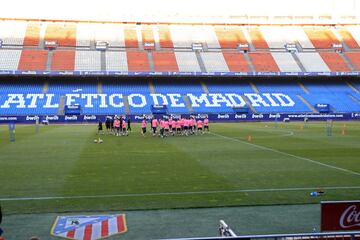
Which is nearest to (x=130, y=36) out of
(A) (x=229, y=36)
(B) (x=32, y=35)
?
(B) (x=32, y=35)

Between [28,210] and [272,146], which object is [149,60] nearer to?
[272,146]

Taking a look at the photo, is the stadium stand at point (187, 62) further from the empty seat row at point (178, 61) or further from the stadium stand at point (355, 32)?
the stadium stand at point (355, 32)

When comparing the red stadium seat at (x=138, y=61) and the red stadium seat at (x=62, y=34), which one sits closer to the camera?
the red stadium seat at (x=138, y=61)

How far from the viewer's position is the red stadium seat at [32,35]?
71875 mm

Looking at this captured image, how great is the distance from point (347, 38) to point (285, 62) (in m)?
15.1

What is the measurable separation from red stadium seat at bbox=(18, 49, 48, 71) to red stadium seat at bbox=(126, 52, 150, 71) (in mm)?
12380

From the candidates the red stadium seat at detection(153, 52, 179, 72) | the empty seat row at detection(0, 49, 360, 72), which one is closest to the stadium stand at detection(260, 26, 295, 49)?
the empty seat row at detection(0, 49, 360, 72)

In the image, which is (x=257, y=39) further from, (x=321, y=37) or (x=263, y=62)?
(x=321, y=37)

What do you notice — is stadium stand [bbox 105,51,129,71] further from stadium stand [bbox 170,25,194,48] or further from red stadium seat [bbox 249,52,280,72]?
red stadium seat [bbox 249,52,280,72]

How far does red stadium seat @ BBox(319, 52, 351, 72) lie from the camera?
7231 centimetres

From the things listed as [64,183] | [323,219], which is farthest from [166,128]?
[323,219]

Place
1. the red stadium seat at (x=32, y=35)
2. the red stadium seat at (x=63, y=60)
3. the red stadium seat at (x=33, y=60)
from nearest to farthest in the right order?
the red stadium seat at (x=33, y=60) < the red stadium seat at (x=63, y=60) < the red stadium seat at (x=32, y=35)

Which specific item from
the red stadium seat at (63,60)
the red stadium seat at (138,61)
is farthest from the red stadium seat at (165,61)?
the red stadium seat at (63,60)

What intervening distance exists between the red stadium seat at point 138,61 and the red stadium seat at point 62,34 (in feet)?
30.6
